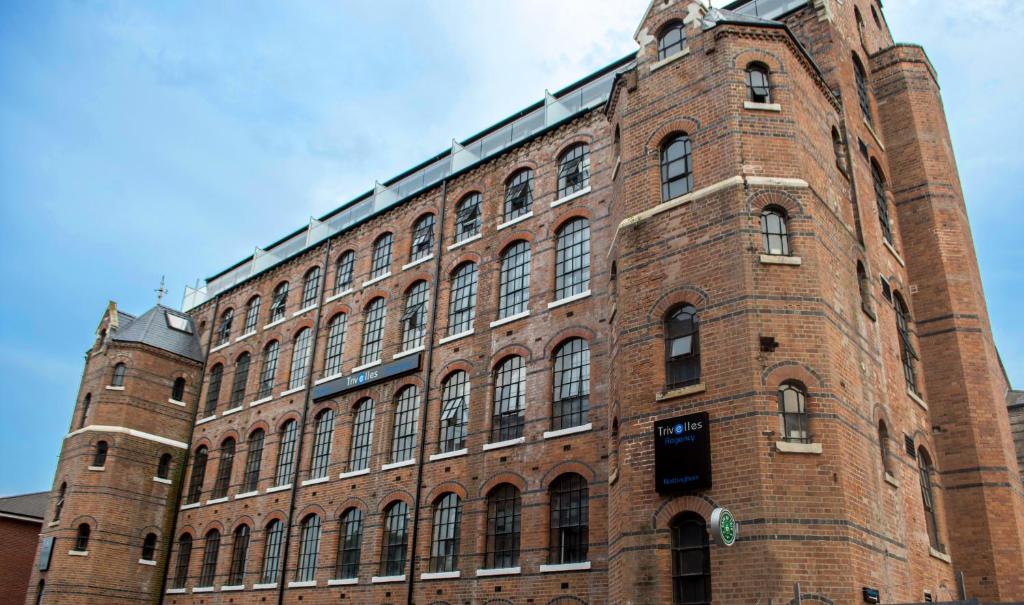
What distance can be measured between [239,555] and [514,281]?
48.7ft

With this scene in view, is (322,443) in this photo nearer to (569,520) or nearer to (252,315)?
(252,315)

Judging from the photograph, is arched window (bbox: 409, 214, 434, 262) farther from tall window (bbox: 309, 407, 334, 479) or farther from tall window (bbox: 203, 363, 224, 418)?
tall window (bbox: 203, 363, 224, 418)

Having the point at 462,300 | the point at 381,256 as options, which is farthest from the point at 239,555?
the point at 462,300

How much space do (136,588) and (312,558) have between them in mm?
9585

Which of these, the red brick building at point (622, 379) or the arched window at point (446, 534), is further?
the arched window at point (446, 534)

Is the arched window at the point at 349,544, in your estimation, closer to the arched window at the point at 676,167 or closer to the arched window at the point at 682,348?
the arched window at the point at 682,348

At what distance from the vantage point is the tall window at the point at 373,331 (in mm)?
29547

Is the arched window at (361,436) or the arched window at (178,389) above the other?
the arched window at (178,389)

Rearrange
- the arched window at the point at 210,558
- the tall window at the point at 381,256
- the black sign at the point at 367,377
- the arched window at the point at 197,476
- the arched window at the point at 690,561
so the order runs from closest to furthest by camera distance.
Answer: the arched window at the point at 690,561, the black sign at the point at 367,377, the tall window at the point at 381,256, the arched window at the point at 210,558, the arched window at the point at 197,476

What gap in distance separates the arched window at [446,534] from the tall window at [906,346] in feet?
39.7

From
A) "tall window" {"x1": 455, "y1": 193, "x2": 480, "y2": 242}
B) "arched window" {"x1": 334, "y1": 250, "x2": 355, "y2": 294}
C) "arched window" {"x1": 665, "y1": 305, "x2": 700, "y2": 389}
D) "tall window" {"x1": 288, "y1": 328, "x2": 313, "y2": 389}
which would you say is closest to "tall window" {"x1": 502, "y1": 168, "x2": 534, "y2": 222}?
"tall window" {"x1": 455, "y1": 193, "x2": 480, "y2": 242}

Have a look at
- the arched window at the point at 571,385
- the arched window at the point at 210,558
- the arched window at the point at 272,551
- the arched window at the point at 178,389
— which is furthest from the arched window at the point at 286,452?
the arched window at the point at 571,385

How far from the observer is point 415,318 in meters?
28.3

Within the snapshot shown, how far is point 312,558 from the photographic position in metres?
27.9
